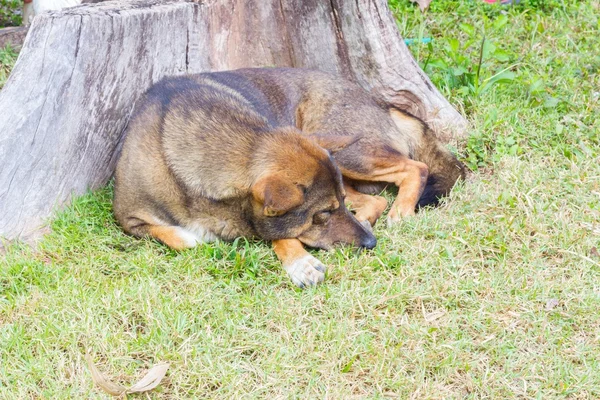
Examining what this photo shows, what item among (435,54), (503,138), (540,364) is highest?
(435,54)

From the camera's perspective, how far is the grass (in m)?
3.67

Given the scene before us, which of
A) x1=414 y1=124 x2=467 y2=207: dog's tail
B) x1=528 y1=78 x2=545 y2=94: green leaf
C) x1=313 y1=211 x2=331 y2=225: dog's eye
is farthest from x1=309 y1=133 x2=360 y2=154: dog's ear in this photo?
x1=528 y1=78 x2=545 y2=94: green leaf

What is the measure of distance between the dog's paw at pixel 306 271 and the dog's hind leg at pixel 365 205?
737 mm

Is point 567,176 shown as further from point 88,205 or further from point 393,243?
point 88,205

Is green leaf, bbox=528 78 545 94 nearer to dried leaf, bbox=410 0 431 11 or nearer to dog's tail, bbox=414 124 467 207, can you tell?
dog's tail, bbox=414 124 467 207

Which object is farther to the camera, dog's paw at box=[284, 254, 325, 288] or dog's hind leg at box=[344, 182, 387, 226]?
dog's hind leg at box=[344, 182, 387, 226]

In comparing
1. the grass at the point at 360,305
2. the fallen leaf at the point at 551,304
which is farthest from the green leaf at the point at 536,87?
the fallen leaf at the point at 551,304

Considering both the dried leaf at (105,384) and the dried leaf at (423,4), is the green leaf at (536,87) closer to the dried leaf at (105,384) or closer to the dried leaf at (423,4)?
the dried leaf at (423,4)

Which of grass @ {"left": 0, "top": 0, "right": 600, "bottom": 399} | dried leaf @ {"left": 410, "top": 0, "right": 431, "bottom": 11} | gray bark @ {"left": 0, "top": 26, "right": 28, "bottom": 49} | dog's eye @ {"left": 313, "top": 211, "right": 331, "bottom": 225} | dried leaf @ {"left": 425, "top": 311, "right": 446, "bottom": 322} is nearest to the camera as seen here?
grass @ {"left": 0, "top": 0, "right": 600, "bottom": 399}

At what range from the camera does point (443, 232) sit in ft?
15.9

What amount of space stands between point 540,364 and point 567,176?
2.07 m

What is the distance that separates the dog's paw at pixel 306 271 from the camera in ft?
14.4

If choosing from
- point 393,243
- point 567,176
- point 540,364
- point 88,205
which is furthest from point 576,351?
point 88,205

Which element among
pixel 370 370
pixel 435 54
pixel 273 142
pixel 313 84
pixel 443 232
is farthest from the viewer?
pixel 435 54
